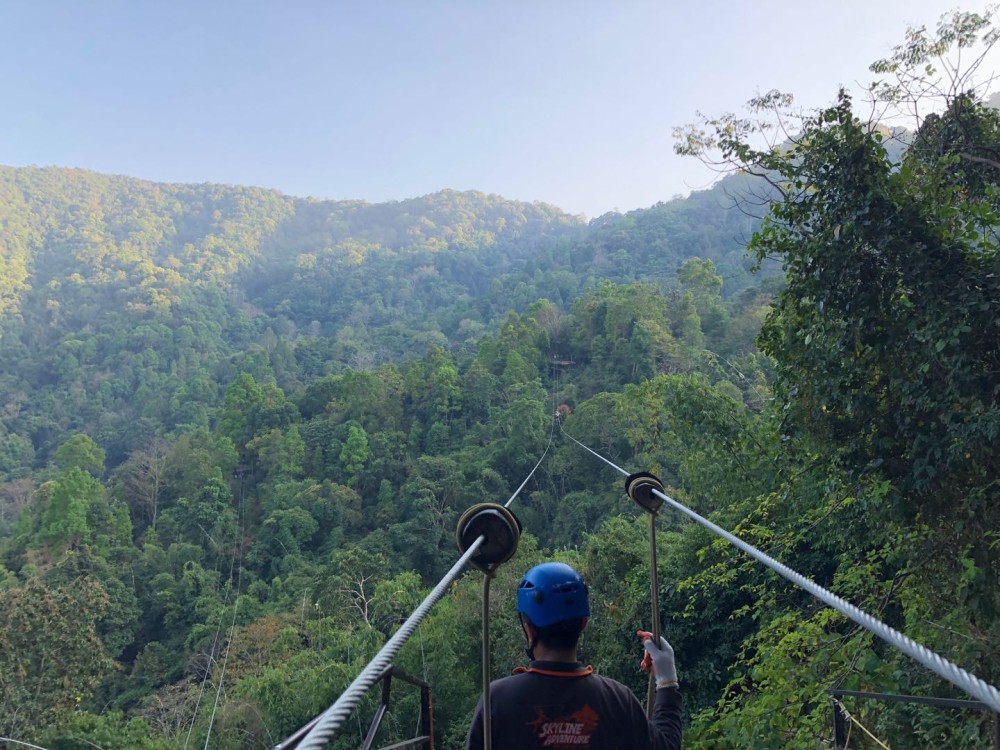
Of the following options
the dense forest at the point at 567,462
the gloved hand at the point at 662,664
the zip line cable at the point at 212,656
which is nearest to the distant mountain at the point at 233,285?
the dense forest at the point at 567,462

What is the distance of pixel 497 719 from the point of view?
53.4 inches

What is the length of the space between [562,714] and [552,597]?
224mm

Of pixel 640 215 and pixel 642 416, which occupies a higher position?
pixel 640 215

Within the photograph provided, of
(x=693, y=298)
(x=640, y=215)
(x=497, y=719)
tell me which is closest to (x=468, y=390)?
(x=693, y=298)

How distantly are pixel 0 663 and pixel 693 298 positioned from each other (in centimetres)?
2652

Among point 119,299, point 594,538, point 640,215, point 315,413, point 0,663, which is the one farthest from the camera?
point 640,215

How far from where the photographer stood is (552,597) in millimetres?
1444

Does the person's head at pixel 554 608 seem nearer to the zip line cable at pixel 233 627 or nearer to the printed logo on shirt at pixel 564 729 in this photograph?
the printed logo on shirt at pixel 564 729

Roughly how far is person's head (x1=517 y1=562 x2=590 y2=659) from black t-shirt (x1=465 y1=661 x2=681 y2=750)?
0.05 m

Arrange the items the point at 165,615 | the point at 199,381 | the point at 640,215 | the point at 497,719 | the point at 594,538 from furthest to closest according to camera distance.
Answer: the point at 640,215 < the point at 199,381 < the point at 165,615 < the point at 594,538 < the point at 497,719

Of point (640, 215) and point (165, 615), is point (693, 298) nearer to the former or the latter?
point (165, 615)

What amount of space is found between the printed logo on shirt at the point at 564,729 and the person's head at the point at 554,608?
13 centimetres

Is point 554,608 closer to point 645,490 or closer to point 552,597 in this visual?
point 552,597

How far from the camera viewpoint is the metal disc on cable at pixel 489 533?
155 centimetres
